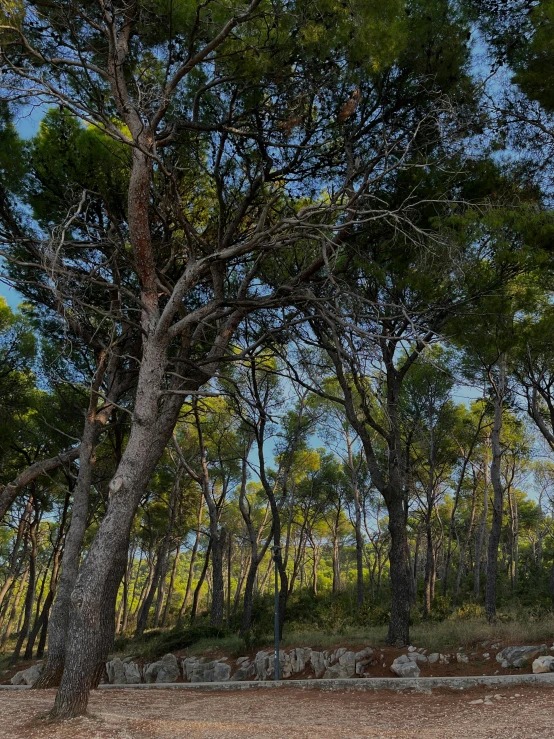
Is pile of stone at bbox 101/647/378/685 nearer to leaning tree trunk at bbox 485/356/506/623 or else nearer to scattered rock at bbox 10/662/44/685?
scattered rock at bbox 10/662/44/685

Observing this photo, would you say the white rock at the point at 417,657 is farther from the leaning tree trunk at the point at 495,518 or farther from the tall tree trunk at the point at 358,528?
the tall tree trunk at the point at 358,528

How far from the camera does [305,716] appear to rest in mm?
4922

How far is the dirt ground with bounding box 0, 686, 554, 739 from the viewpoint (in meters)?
3.64

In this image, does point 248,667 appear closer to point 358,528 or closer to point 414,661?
point 414,661

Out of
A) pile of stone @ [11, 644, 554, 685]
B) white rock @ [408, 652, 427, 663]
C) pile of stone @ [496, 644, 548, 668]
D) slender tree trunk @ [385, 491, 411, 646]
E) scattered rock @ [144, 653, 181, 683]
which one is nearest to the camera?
pile of stone @ [496, 644, 548, 668]

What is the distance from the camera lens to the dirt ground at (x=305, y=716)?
3643mm

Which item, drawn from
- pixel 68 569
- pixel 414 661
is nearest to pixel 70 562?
pixel 68 569

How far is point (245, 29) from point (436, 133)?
2658 millimetres

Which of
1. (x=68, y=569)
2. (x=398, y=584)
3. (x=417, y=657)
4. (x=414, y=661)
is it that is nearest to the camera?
(x=414, y=661)

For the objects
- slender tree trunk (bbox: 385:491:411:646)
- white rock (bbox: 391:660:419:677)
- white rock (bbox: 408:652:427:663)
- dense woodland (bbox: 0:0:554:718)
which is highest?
dense woodland (bbox: 0:0:554:718)

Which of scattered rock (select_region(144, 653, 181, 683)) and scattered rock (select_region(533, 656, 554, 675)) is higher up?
scattered rock (select_region(533, 656, 554, 675))

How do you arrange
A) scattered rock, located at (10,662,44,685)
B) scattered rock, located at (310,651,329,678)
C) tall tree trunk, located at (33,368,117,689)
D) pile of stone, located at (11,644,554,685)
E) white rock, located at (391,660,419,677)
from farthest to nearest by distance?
1. scattered rock, located at (10,662,44,685)
2. scattered rock, located at (310,651,329,678)
3. tall tree trunk, located at (33,368,117,689)
4. white rock, located at (391,660,419,677)
5. pile of stone, located at (11,644,554,685)

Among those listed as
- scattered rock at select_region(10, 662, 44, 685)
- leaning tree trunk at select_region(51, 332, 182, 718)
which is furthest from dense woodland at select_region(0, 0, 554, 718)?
scattered rock at select_region(10, 662, 44, 685)

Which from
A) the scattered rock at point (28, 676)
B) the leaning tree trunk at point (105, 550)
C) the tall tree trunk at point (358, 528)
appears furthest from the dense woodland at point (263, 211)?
the tall tree trunk at point (358, 528)
